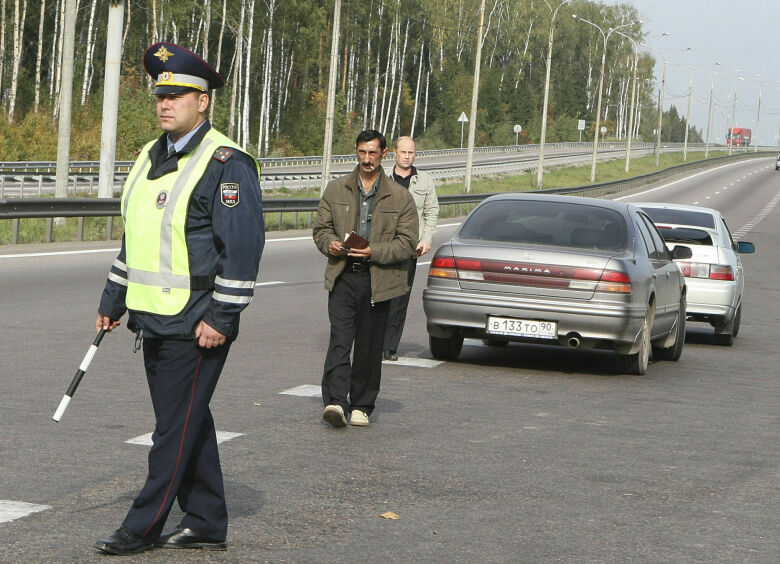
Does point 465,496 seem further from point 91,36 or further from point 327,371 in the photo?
point 91,36

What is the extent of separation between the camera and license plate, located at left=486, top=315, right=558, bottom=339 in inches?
432

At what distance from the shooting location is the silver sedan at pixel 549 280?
1093 cm

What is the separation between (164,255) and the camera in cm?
498

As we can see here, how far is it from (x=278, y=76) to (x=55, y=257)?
243ft

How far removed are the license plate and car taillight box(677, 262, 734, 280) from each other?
451cm

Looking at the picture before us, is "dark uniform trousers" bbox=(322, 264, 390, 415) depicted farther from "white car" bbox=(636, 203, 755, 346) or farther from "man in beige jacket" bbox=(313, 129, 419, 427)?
"white car" bbox=(636, 203, 755, 346)

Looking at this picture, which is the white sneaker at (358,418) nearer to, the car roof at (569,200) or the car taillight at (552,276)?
the car taillight at (552,276)

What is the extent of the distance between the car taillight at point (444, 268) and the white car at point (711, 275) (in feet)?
13.9

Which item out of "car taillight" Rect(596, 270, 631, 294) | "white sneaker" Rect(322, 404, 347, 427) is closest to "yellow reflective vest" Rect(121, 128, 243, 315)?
"white sneaker" Rect(322, 404, 347, 427)

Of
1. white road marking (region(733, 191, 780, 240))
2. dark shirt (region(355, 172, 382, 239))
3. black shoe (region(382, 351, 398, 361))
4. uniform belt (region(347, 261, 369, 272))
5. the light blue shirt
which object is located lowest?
white road marking (region(733, 191, 780, 240))

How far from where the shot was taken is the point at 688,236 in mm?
15102

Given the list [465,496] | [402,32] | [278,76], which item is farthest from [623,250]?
[402,32]

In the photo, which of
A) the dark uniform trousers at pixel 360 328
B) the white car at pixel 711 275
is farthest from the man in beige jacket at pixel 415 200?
the white car at pixel 711 275

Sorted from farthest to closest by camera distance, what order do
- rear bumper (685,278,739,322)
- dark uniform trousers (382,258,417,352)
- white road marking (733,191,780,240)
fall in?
white road marking (733,191,780,240)
rear bumper (685,278,739,322)
dark uniform trousers (382,258,417,352)
